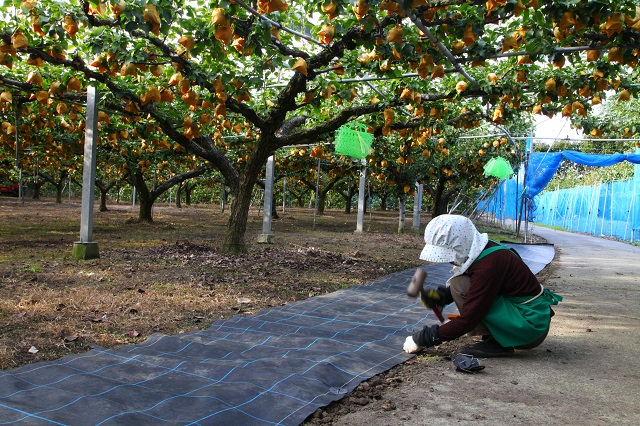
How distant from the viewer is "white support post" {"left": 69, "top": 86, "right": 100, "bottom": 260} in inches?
287

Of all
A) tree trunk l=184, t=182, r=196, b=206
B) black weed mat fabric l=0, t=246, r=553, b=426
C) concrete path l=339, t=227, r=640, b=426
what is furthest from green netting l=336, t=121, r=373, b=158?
tree trunk l=184, t=182, r=196, b=206

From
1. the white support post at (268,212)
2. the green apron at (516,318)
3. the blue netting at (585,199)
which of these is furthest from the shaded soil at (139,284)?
the blue netting at (585,199)

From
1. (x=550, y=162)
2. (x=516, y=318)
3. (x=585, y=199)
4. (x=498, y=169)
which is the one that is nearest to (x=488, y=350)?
(x=516, y=318)

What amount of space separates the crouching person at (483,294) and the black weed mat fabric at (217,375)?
0.50 meters

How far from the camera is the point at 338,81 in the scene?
6.13 metres

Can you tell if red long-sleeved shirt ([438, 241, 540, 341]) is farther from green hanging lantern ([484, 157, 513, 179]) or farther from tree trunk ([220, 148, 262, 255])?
green hanging lantern ([484, 157, 513, 179])

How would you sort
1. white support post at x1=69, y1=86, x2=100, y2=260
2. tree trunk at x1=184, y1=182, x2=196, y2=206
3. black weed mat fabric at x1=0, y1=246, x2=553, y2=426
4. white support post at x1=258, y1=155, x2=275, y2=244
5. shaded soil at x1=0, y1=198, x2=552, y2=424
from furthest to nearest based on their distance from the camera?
tree trunk at x1=184, y1=182, x2=196, y2=206 < white support post at x1=258, y1=155, x2=275, y2=244 < white support post at x1=69, y1=86, x2=100, y2=260 < shaded soil at x1=0, y1=198, x2=552, y2=424 < black weed mat fabric at x1=0, y1=246, x2=553, y2=426

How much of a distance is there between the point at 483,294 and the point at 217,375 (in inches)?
67.3

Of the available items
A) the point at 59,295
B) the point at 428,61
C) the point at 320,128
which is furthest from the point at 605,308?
the point at 59,295

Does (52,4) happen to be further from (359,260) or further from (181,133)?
(359,260)

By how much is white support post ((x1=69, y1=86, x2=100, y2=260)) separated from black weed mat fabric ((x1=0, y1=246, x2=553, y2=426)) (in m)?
4.12

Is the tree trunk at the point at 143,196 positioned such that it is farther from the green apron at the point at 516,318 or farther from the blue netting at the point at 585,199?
the green apron at the point at 516,318

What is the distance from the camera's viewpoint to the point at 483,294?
10.6 ft

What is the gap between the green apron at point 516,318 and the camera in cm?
336
